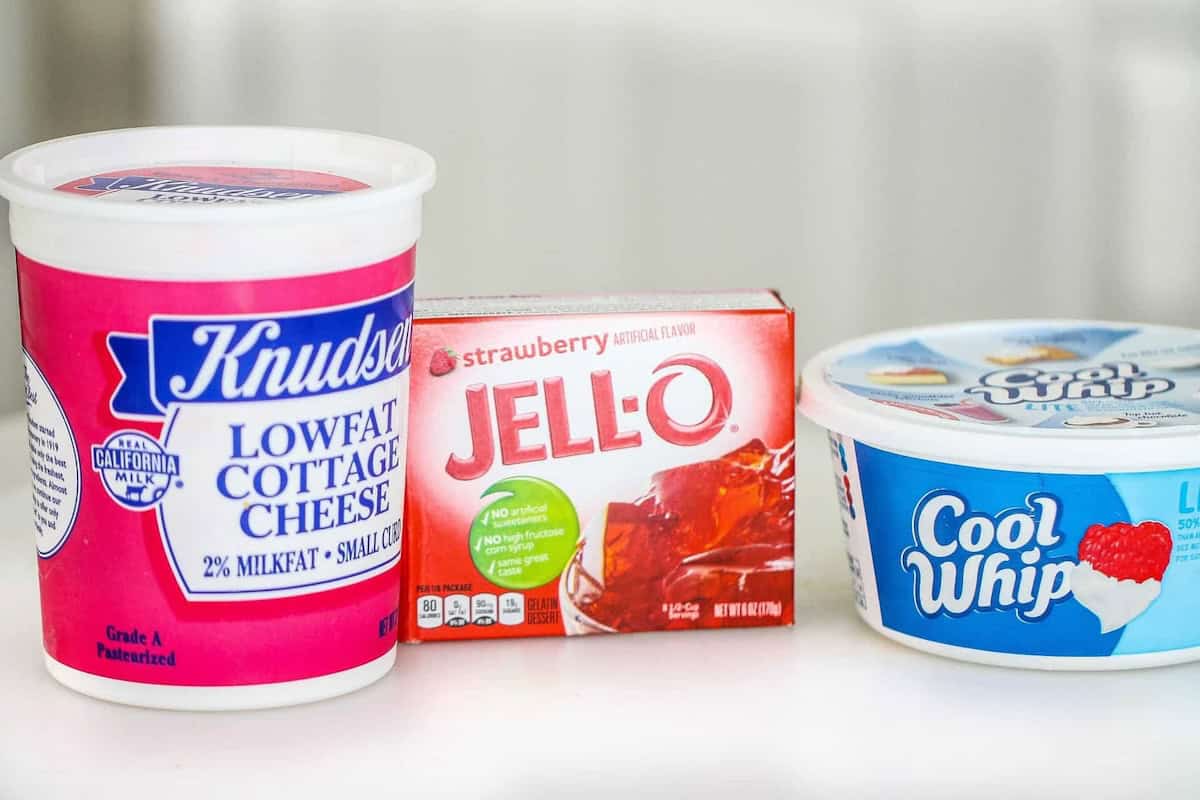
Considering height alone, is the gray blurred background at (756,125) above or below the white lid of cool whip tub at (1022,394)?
above

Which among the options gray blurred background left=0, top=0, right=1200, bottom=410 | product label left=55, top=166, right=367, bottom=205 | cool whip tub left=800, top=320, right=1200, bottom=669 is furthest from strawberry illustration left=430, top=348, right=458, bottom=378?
gray blurred background left=0, top=0, right=1200, bottom=410

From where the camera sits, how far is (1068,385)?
993 mm

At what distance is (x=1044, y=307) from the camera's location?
152 cm

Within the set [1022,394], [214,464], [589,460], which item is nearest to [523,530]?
[589,460]

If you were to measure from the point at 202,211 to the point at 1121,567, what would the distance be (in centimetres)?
54

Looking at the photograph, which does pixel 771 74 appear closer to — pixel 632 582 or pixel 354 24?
pixel 354 24

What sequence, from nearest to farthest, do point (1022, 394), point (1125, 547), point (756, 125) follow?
point (1125, 547), point (1022, 394), point (756, 125)

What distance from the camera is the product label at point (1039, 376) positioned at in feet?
3.01

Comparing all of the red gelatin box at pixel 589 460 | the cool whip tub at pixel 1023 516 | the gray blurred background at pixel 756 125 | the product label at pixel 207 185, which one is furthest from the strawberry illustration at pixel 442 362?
the gray blurred background at pixel 756 125

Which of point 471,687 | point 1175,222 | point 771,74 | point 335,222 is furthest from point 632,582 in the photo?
point 1175,222

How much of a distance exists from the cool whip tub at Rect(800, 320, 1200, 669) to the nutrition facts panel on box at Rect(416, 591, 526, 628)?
0.21 metres

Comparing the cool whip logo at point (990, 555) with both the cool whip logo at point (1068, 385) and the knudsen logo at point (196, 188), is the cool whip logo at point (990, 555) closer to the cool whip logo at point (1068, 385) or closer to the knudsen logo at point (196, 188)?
the cool whip logo at point (1068, 385)

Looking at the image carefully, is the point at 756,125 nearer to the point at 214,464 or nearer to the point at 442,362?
the point at 442,362

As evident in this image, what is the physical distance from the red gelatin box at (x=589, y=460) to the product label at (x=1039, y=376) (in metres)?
0.08
